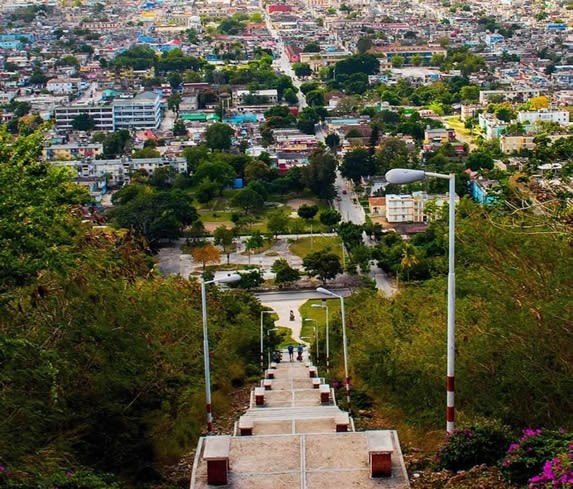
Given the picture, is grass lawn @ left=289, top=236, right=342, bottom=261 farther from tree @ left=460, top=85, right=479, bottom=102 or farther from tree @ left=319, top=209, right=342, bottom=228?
tree @ left=460, top=85, right=479, bottom=102

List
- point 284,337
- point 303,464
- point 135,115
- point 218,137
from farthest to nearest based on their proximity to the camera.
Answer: point 135,115, point 218,137, point 284,337, point 303,464

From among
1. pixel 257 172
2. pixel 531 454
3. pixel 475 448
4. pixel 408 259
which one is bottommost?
pixel 257 172

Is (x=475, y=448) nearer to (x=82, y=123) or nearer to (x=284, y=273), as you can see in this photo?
(x=284, y=273)

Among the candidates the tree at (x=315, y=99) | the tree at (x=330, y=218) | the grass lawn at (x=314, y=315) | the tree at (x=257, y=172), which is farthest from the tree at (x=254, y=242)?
the tree at (x=315, y=99)

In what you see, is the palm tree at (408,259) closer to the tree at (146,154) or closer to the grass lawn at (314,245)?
the grass lawn at (314,245)

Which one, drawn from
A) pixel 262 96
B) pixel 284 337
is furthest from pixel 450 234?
pixel 262 96

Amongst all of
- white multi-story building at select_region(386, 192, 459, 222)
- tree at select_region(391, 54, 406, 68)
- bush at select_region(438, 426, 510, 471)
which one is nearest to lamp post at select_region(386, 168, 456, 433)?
bush at select_region(438, 426, 510, 471)

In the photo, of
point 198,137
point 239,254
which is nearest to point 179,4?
point 198,137
